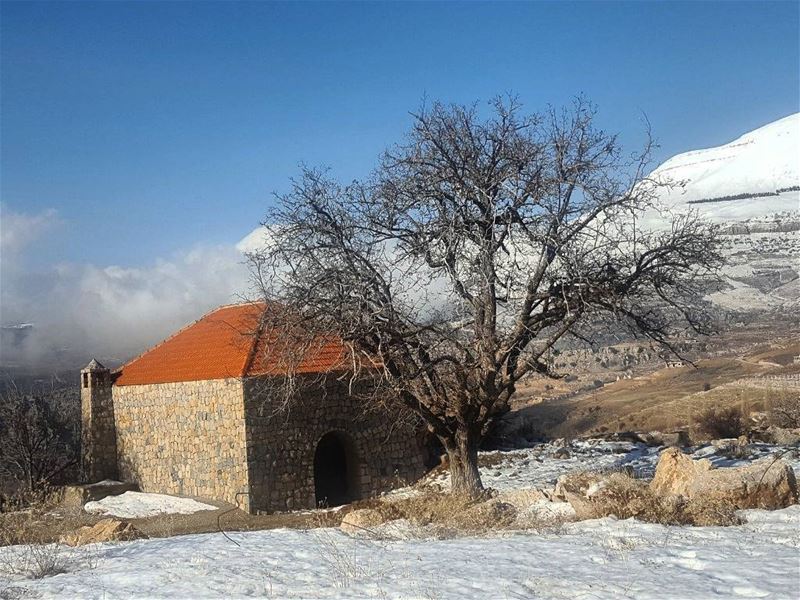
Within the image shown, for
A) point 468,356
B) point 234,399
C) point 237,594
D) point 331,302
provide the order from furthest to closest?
point 234,399, point 468,356, point 331,302, point 237,594

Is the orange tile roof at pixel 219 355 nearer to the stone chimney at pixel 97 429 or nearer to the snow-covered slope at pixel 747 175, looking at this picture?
the stone chimney at pixel 97 429

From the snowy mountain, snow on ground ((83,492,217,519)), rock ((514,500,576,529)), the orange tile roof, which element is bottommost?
snow on ground ((83,492,217,519))

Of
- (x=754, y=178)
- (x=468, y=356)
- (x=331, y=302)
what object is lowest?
(x=468, y=356)

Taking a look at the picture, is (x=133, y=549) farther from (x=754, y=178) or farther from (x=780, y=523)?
(x=754, y=178)

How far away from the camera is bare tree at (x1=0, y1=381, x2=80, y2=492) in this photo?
23062 millimetres

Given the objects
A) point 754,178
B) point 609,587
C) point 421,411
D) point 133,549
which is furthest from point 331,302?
point 754,178

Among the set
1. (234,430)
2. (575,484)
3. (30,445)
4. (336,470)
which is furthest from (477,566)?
(30,445)

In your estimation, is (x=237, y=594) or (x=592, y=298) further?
(x=592, y=298)

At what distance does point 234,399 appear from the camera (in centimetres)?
1625

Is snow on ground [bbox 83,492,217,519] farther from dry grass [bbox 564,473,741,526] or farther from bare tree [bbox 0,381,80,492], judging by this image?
dry grass [bbox 564,473,741,526]

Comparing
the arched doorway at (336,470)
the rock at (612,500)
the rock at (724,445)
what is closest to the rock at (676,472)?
the rock at (612,500)

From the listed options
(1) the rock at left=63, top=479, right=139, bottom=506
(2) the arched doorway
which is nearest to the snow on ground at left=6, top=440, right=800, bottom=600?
(2) the arched doorway

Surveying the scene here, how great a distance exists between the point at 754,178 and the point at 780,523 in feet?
237

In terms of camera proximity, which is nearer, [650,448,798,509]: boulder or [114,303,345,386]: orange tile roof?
[650,448,798,509]: boulder
